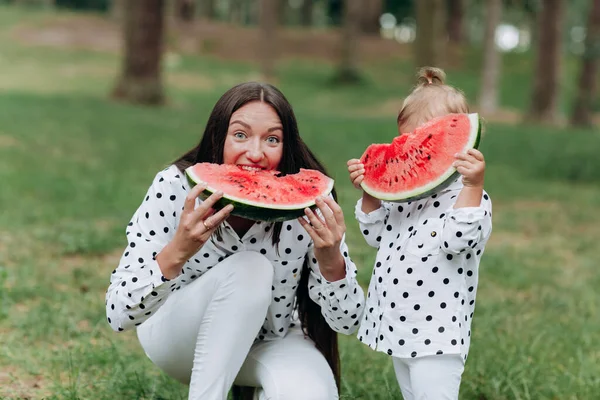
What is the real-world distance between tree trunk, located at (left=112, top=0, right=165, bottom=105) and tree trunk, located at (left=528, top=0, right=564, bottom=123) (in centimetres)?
861

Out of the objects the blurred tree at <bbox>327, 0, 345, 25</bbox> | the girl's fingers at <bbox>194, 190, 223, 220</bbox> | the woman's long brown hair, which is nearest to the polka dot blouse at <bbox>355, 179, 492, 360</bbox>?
the woman's long brown hair

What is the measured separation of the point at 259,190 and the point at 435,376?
2.64ft

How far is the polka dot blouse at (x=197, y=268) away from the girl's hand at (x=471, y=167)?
0.54 metres

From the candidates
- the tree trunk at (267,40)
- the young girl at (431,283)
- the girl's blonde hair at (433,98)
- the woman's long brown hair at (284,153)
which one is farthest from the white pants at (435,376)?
the tree trunk at (267,40)

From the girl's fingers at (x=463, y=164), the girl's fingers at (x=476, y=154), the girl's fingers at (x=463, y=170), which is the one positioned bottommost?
the girl's fingers at (x=463, y=170)

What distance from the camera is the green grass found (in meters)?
3.53

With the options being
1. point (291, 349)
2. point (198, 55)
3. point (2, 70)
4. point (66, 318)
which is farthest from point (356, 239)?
point (198, 55)

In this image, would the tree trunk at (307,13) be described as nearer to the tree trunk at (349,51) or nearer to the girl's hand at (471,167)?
the tree trunk at (349,51)

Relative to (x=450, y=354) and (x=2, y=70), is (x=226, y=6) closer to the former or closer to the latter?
(x=2, y=70)

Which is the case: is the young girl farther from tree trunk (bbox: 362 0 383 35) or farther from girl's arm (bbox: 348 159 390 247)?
tree trunk (bbox: 362 0 383 35)

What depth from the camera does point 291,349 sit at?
292 centimetres

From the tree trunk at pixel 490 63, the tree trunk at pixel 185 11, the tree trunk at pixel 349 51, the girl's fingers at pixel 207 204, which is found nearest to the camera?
the girl's fingers at pixel 207 204

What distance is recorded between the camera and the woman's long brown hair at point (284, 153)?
2764mm

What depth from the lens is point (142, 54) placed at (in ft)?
52.6
